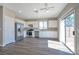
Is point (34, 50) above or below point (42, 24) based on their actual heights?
below

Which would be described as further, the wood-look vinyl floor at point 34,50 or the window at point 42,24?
the window at point 42,24

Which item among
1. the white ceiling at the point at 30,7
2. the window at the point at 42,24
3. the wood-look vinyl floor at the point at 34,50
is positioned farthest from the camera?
the window at the point at 42,24

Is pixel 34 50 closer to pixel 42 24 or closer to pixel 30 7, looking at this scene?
pixel 30 7

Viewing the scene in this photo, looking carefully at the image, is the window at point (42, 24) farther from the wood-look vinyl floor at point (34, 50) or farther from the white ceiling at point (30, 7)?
the wood-look vinyl floor at point (34, 50)

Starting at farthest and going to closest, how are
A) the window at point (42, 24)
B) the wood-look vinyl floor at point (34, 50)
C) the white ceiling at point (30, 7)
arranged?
the window at point (42, 24)
the white ceiling at point (30, 7)
the wood-look vinyl floor at point (34, 50)

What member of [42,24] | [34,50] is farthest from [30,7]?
[42,24]

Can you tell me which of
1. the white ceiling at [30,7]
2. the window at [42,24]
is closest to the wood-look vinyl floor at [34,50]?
the white ceiling at [30,7]

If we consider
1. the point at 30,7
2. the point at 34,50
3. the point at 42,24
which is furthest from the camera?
the point at 42,24

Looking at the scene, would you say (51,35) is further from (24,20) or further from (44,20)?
(24,20)

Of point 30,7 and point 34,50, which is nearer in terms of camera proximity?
point 34,50

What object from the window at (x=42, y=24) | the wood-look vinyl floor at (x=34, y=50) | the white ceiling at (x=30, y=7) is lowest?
the wood-look vinyl floor at (x=34, y=50)

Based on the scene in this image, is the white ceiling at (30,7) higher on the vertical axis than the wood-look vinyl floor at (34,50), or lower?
higher

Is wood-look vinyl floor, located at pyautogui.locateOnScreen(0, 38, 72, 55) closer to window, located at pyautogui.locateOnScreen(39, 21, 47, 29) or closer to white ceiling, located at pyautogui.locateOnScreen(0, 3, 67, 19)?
white ceiling, located at pyautogui.locateOnScreen(0, 3, 67, 19)

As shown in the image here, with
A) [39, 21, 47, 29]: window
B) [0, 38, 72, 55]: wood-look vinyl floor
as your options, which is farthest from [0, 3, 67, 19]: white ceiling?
[39, 21, 47, 29]: window
